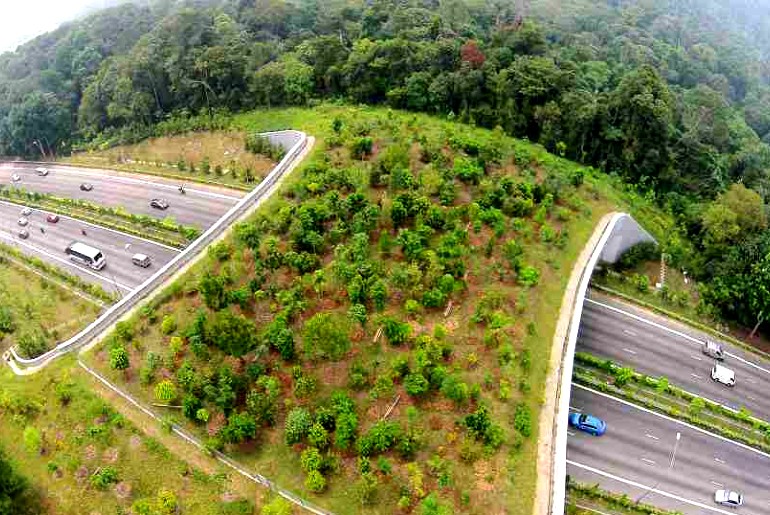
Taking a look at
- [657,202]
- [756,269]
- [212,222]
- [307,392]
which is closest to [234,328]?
[307,392]

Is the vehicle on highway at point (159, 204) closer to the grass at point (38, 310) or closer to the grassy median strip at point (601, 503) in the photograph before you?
the grass at point (38, 310)

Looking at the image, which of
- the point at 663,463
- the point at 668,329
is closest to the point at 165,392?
the point at 663,463

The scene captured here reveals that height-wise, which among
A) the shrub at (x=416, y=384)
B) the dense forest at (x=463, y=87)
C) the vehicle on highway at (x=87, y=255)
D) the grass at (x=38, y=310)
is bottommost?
the grass at (x=38, y=310)

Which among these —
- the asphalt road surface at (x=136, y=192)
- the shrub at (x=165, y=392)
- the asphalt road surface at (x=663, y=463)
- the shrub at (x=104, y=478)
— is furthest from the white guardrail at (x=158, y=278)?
the asphalt road surface at (x=663, y=463)

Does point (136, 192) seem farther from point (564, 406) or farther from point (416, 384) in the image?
point (564, 406)

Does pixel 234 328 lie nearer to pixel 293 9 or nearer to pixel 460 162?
pixel 460 162

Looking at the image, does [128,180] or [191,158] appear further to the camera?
[191,158]
